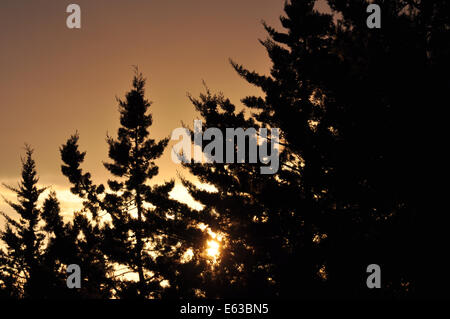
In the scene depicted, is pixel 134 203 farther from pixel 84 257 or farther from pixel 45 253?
pixel 45 253

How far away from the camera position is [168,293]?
11789mm

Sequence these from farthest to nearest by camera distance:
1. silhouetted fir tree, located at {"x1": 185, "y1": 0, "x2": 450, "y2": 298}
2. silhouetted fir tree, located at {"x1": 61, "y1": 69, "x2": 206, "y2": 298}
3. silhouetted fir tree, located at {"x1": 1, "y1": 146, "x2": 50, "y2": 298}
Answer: silhouetted fir tree, located at {"x1": 1, "y1": 146, "x2": 50, "y2": 298}
silhouetted fir tree, located at {"x1": 61, "y1": 69, "x2": 206, "y2": 298}
silhouetted fir tree, located at {"x1": 185, "y1": 0, "x2": 450, "y2": 298}

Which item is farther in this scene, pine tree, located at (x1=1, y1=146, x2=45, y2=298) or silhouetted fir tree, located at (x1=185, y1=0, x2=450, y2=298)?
pine tree, located at (x1=1, y1=146, x2=45, y2=298)

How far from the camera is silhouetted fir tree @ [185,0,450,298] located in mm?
6082

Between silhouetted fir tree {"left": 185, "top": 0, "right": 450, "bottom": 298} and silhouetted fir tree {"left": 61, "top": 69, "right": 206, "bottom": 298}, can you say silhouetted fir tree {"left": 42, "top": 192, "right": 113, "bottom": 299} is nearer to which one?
silhouetted fir tree {"left": 61, "top": 69, "right": 206, "bottom": 298}

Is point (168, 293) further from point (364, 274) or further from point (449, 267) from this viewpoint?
point (449, 267)

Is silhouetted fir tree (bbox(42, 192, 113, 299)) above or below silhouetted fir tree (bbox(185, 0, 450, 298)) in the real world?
below

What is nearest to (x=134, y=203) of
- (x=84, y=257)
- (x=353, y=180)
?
(x=84, y=257)

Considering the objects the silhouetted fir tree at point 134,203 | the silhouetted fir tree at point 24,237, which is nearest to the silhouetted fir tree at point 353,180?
the silhouetted fir tree at point 134,203

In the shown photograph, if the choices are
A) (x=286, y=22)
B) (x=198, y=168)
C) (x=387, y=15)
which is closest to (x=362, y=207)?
(x=387, y=15)

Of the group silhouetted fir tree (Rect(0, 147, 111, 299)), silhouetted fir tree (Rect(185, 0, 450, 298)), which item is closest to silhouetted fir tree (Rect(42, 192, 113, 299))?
silhouetted fir tree (Rect(0, 147, 111, 299))

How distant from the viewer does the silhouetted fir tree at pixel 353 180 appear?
6082 millimetres

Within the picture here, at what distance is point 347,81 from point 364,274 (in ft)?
16.5

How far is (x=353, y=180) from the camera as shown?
732cm
